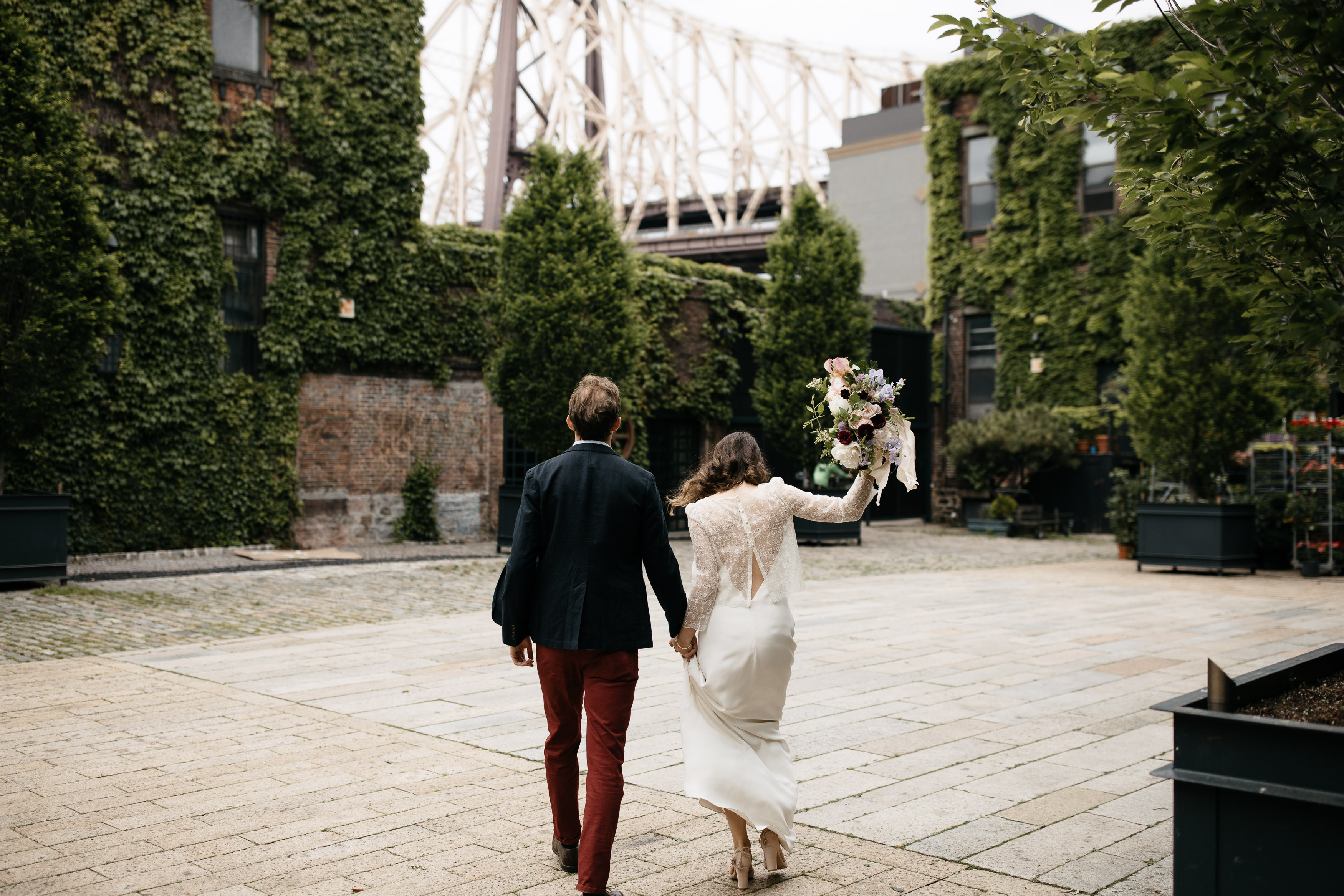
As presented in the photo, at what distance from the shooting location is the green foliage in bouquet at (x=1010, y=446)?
21.9 meters

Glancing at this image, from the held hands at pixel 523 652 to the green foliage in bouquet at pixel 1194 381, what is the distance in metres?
12.4

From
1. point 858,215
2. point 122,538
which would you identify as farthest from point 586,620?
point 858,215

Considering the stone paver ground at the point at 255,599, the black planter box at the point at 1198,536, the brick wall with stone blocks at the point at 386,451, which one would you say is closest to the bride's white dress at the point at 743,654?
the stone paver ground at the point at 255,599

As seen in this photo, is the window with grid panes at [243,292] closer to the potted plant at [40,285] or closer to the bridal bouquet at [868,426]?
the potted plant at [40,285]

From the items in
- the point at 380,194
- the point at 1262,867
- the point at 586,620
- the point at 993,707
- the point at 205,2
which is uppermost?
the point at 205,2

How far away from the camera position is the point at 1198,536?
47.1 feet

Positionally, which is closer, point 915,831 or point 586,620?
point 586,620

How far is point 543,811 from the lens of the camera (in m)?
4.33

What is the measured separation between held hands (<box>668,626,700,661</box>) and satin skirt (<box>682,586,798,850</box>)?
3 cm

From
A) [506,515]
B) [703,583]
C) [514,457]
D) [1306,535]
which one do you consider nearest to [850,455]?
[703,583]

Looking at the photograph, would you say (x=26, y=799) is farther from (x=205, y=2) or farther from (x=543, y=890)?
(x=205, y=2)

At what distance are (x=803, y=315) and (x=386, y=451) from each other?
7.59 meters

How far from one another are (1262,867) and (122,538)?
1474 centimetres

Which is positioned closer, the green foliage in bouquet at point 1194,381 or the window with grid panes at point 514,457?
the green foliage in bouquet at point 1194,381
